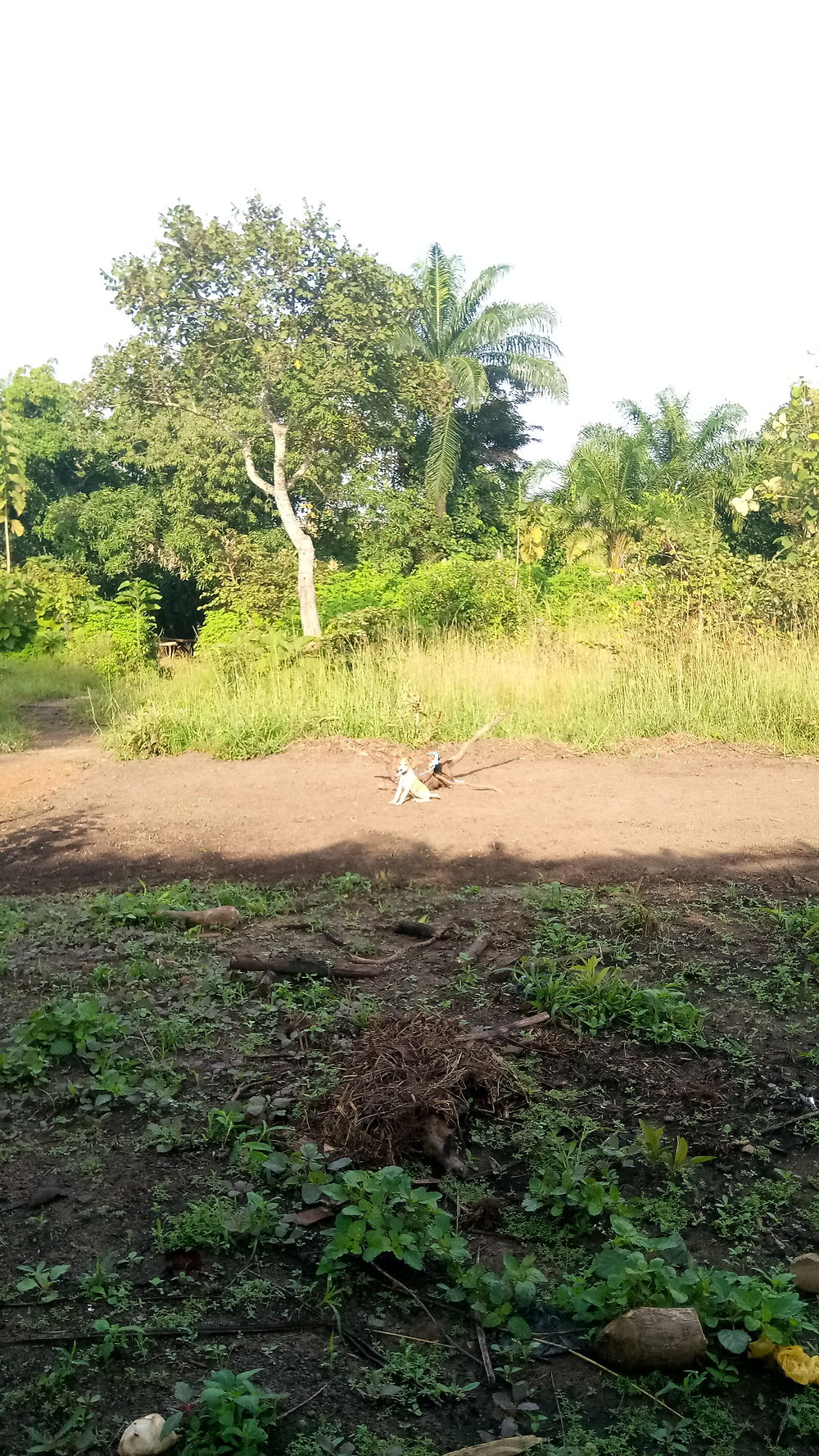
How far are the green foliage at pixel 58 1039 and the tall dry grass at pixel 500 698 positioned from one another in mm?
5827

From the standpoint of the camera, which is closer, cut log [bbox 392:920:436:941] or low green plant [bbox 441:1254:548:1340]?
low green plant [bbox 441:1254:548:1340]

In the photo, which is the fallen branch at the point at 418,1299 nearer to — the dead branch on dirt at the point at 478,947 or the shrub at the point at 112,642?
the dead branch on dirt at the point at 478,947

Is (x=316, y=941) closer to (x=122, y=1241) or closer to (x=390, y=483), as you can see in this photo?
(x=122, y=1241)

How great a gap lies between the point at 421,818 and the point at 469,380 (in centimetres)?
2058

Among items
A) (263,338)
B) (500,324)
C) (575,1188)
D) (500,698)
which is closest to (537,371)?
(500,324)

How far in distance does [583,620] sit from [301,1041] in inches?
430

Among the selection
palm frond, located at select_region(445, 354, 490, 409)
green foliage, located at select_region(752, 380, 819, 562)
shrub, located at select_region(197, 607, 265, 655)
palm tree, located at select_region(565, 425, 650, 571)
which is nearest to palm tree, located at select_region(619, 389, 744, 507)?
palm tree, located at select_region(565, 425, 650, 571)

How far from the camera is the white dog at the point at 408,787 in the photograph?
295 inches

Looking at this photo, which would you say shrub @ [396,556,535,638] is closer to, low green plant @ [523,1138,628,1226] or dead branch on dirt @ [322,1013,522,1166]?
dead branch on dirt @ [322,1013,522,1166]

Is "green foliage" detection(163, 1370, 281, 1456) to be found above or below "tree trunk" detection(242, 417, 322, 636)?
below

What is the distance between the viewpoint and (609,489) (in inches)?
964

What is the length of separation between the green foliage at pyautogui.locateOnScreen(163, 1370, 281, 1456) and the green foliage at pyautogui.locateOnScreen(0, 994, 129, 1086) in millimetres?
1468

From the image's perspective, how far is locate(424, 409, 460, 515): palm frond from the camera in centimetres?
2561

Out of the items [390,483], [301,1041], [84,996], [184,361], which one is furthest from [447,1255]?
[390,483]
